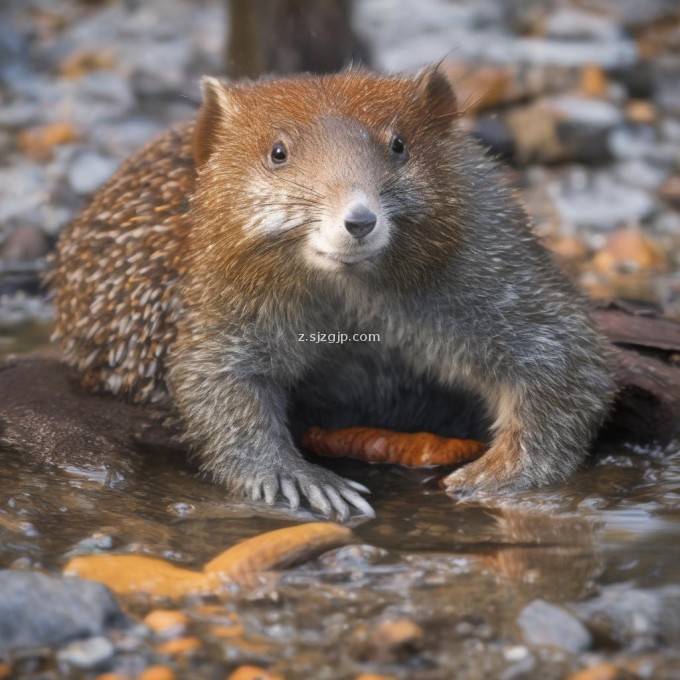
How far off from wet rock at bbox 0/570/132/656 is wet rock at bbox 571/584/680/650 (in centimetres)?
165

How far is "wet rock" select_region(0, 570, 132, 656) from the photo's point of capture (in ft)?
13.5

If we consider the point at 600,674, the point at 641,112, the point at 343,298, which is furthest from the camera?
the point at 641,112

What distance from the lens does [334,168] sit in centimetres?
540

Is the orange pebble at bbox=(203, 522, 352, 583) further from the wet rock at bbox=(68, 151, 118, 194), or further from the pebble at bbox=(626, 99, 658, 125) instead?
the pebble at bbox=(626, 99, 658, 125)

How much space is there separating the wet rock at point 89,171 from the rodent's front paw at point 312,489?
6.76m

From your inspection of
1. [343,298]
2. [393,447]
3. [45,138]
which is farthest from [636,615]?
[45,138]

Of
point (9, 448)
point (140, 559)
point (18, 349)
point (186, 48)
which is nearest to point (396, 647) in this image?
point (140, 559)

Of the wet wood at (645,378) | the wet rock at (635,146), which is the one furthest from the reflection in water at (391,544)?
the wet rock at (635,146)

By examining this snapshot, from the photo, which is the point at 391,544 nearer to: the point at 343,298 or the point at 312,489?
the point at 312,489

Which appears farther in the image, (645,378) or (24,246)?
(24,246)

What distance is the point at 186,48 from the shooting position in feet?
54.7

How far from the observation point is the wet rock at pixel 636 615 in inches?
163

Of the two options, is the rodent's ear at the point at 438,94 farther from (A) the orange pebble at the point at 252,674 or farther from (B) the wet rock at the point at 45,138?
(B) the wet rock at the point at 45,138

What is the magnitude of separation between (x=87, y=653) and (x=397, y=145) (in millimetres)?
2737
